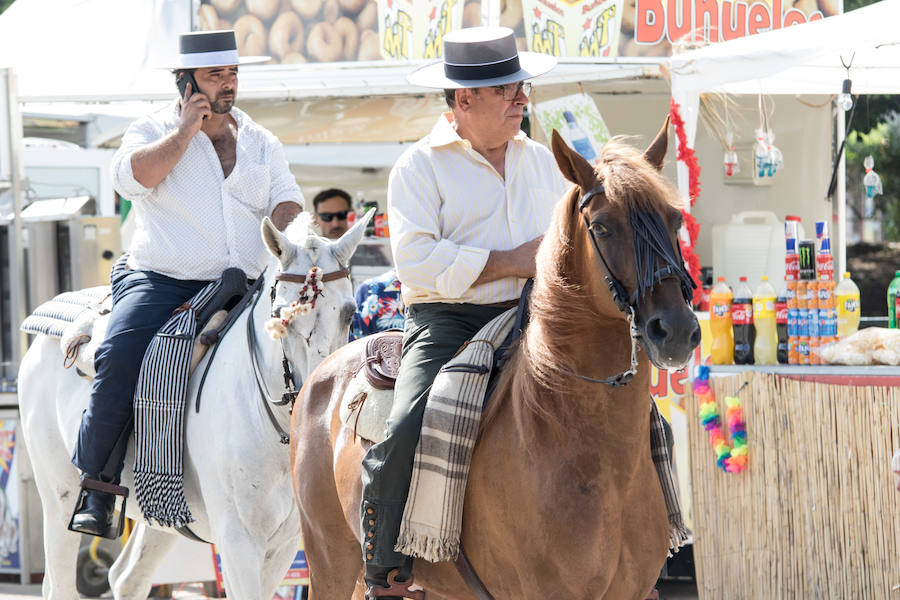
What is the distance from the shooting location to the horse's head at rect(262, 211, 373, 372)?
14.1 ft

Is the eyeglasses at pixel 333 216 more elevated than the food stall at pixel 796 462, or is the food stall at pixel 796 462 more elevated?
the eyeglasses at pixel 333 216

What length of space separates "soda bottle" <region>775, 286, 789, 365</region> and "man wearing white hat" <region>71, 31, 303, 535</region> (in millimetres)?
2640

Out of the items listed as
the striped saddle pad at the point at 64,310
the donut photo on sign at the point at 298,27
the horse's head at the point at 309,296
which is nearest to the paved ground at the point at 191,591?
the striped saddle pad at the point at 64,310

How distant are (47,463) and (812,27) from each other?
4.84 m

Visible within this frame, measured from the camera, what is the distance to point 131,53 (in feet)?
29.7

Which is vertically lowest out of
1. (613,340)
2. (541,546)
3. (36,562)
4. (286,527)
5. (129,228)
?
(36,562)

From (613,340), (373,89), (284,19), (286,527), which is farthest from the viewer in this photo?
(284,19)

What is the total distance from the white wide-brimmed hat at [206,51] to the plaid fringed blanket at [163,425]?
1.16 metres

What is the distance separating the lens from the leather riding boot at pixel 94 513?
4844mm

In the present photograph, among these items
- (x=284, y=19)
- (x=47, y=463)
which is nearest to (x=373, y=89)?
(x=284, y=19)

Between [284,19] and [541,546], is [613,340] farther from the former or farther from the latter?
[284,19]

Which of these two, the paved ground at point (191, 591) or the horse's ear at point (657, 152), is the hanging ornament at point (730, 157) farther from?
the horse's ear at point (657, 152)

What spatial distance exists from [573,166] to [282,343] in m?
1.95

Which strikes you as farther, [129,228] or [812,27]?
[129,228]
